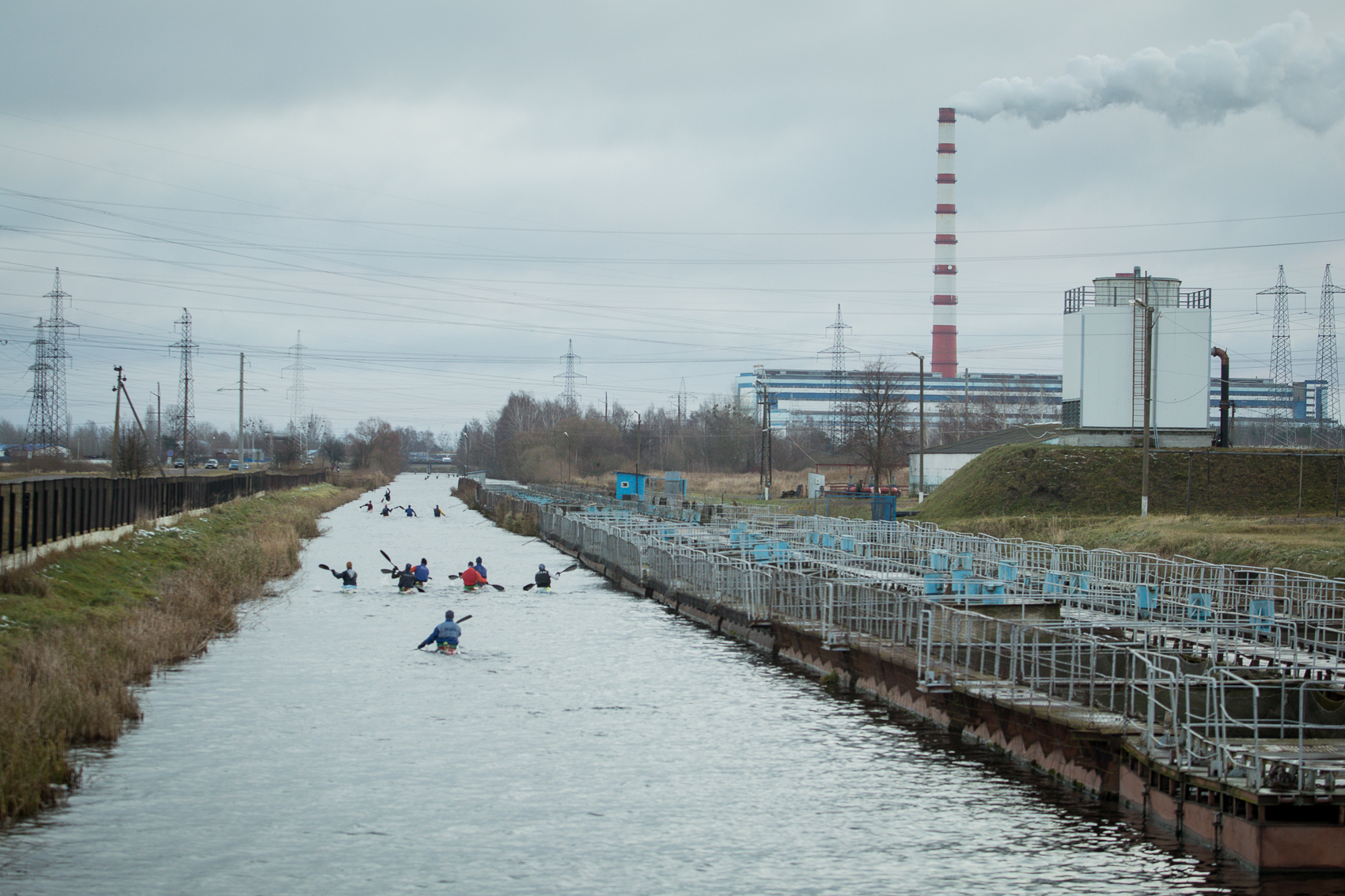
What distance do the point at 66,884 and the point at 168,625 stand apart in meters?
14.5

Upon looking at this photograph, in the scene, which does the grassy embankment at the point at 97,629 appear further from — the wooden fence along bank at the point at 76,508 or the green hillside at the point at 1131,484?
the green hillside at the point at 1131,484

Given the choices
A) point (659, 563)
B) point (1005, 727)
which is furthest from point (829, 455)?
point (1005, 727)

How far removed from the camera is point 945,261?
132m

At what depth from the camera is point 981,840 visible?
46.6ft

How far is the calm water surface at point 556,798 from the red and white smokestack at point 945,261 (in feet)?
360

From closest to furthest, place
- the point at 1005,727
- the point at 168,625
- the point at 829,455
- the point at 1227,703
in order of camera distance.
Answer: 1. the point at 1227,703
2. the point at 1005,727
3. the point at 168,625
4. the point at 829,455

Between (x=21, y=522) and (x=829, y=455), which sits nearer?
(x=21, y=522)

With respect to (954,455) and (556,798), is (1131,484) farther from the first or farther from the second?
(556,798)

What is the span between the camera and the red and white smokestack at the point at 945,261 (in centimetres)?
12712

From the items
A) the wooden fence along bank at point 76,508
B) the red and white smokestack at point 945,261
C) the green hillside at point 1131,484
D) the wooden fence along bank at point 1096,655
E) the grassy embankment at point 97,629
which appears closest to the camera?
the wooden fence along bank at point 1096,655

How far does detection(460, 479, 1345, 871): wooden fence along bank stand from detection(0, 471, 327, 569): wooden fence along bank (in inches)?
656

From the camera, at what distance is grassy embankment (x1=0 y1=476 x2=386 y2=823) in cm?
1574

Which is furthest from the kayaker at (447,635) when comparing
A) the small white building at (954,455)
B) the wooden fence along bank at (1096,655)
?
the small white building at (954,455)

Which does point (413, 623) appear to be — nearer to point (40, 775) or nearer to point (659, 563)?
point (659, 563)
